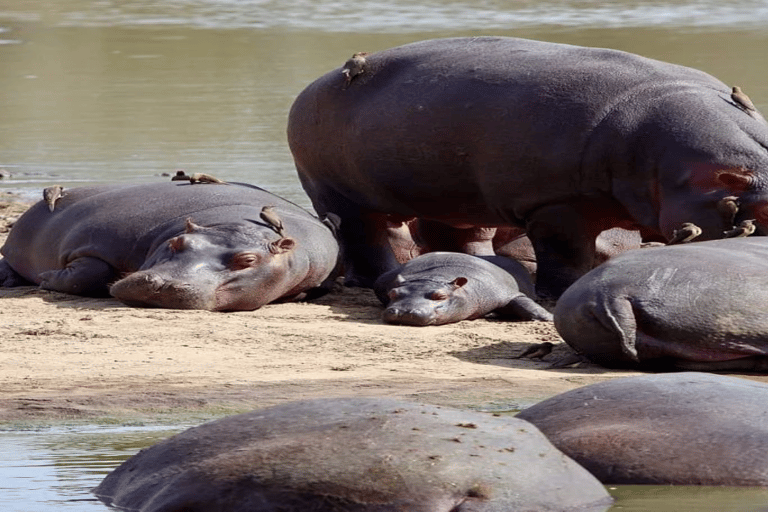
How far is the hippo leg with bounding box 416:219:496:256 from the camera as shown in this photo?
426 inches

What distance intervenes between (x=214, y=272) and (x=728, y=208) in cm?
265

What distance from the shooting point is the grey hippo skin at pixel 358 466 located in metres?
4.47

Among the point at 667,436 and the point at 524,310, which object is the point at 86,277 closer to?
the point at 524,310

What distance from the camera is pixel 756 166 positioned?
9.00 meters

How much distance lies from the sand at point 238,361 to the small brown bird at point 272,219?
0.45 metres

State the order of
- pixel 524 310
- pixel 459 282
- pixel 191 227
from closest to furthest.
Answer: pixel 459 282
pixel 524 310
pixel 191 227

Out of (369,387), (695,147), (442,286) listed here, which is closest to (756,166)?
(695,147)

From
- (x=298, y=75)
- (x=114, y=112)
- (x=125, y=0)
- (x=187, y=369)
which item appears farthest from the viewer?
(x=125, y=0)

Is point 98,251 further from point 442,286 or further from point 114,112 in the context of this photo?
point 114,112

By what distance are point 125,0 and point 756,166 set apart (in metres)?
27.1

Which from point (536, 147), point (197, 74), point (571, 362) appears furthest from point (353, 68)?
point (197, 74)

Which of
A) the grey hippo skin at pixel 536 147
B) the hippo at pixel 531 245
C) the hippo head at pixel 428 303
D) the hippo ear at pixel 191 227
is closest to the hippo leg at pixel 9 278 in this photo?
the hippo ear at pixel 191 227

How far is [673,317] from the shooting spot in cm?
733

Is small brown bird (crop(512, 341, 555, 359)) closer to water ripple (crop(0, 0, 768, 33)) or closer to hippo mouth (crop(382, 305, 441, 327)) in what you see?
hippo mouth (crop(382, 305, 441, 327))
